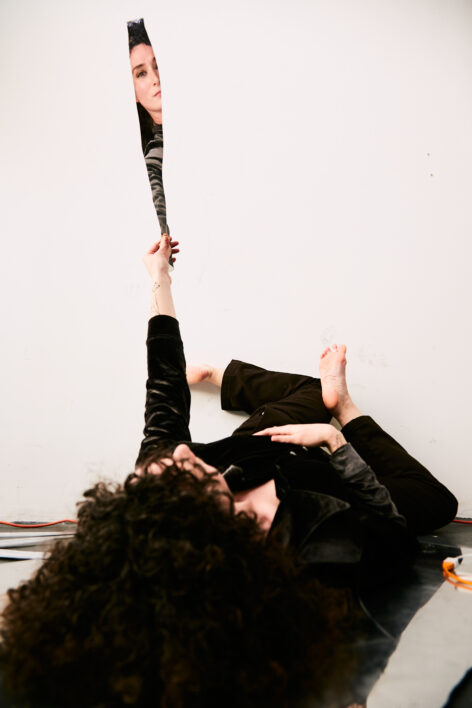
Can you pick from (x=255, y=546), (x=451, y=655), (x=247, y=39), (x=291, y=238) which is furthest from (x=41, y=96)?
(x=451, y=655)

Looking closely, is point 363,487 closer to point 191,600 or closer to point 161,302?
point 191,600

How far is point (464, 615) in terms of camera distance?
996 mm

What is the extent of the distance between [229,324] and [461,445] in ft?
2.97

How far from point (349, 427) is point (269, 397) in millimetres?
279

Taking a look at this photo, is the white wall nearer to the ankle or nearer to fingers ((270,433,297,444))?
the ankle

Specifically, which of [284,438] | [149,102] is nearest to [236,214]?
[149,102]

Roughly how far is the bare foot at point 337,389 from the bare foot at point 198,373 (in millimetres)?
416

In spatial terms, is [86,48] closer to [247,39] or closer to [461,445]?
[247,39]

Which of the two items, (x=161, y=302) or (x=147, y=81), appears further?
(x=147, y=81)

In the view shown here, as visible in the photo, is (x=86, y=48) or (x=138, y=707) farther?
(x=86, y=48)

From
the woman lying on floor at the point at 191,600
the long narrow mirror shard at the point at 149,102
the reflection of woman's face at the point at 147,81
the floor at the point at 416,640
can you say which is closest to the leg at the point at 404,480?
the floor at the point at 416,640

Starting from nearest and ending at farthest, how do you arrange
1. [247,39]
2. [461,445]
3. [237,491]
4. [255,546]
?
[255,546], [237,491], [461,445], [247,39]

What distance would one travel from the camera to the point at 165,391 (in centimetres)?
133

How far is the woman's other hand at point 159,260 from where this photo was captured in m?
1.57
